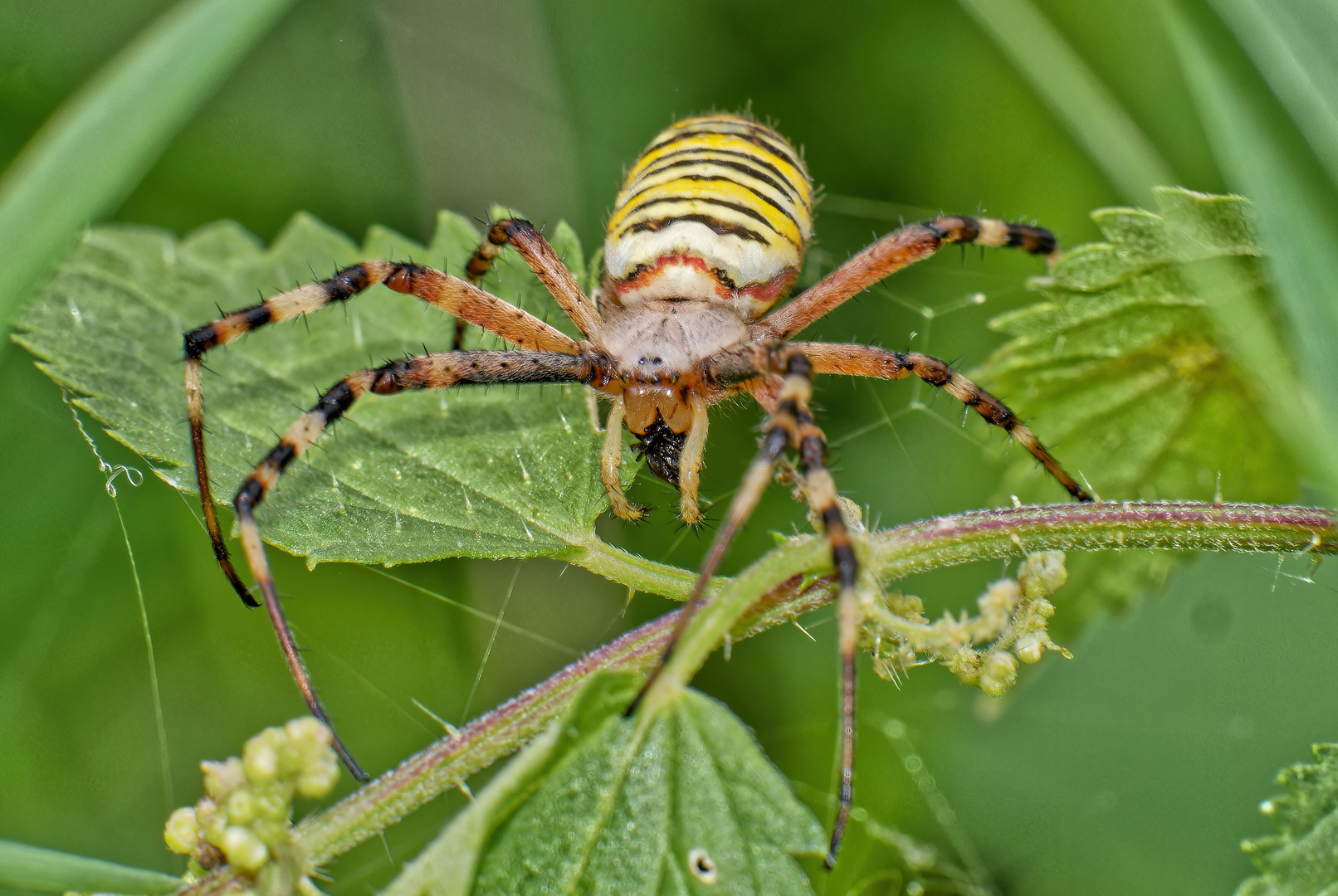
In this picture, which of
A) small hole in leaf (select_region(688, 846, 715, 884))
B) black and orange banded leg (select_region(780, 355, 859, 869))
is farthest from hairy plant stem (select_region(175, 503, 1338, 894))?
small hole in leaf (select_region(688, 846, 715, 884))

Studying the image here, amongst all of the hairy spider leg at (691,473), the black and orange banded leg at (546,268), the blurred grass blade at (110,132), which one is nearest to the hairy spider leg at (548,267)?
the black and orange banded leg at (546,268)

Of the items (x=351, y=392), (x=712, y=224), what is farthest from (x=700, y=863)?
(x=712, y=224)

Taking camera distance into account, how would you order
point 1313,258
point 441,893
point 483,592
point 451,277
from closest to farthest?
point 441,893 < point 1313,258 < point 451,277 < point 483,592

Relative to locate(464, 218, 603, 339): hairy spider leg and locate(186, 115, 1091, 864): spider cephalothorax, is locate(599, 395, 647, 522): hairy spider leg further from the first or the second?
locate(464, 218, 603, 339): hairy spider leg

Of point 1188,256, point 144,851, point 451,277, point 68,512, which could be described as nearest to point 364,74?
point 451,277

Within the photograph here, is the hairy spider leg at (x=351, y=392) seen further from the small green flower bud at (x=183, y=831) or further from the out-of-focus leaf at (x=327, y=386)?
the small green flower bud at (x=183, y=831)

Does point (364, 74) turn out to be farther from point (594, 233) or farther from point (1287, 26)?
point (1287, 26)
